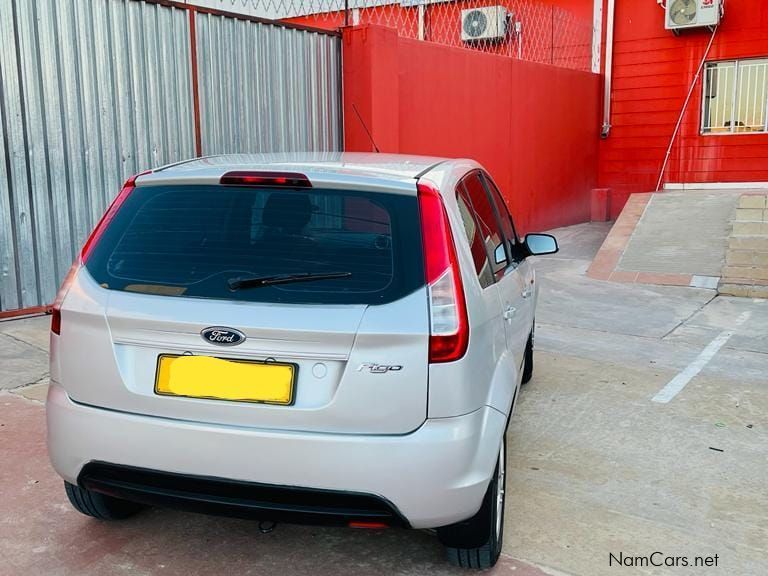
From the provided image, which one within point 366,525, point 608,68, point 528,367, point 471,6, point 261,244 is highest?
point 471,6

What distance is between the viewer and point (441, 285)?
251 centimetres

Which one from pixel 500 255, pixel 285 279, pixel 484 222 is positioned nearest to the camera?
pixel 285 279

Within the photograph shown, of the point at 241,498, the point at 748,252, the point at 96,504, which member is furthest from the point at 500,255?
the point at 748,252

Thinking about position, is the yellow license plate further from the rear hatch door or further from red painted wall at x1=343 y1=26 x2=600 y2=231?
red painted wall at x1=343 y1=26 x2=600 y2=231

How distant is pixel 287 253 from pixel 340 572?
4.02ft

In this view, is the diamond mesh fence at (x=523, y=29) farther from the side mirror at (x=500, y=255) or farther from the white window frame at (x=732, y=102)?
the side mirror at (x=500, y=255)

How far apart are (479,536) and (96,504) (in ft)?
5.15

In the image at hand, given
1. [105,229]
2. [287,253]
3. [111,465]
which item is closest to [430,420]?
[287,253]

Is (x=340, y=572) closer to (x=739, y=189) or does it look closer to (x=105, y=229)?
(x=105, y=229)

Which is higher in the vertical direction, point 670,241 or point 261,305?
point 261,305

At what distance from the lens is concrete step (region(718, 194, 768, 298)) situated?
8.52 m

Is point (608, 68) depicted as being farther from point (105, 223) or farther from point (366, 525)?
point (366, 525)

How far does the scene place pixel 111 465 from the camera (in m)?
2.59

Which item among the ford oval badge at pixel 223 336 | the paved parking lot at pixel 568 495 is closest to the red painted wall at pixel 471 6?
the paved parking lot at pixel 568 495
